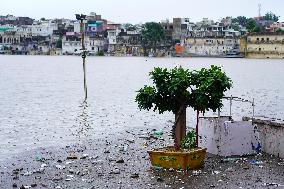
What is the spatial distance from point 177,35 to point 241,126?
6138 inches

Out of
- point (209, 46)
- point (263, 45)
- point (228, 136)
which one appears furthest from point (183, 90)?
point (209, 46)

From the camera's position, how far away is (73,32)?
18562 centimetres

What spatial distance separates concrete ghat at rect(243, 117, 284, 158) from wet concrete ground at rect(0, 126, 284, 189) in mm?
300

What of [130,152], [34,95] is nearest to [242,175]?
[130,152]

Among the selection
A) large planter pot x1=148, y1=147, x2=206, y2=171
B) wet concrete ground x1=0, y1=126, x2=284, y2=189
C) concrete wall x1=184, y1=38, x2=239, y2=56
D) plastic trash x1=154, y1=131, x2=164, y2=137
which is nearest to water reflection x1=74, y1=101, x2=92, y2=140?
plastic trash x1=154, y1=131, x2=164, y2=137

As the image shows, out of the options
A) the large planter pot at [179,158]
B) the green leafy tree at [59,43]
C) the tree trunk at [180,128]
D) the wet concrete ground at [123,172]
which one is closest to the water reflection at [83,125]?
the wet concrete ground at [123,172]

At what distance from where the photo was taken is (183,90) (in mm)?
14625

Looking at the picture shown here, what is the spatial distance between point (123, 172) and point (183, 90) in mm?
2764

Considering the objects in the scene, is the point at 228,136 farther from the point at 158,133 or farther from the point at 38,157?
the point at 158,133

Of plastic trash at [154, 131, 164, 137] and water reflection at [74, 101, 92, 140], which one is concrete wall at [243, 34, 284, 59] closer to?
water reflection at [74, 101, 92, 140]

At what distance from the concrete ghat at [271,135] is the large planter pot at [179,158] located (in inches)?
97.1

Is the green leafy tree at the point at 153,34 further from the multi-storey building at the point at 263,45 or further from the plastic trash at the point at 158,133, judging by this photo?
the plastic trash at the point at 158,133

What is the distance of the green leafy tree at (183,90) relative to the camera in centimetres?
1461

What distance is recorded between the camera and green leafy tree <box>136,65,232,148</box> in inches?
575
